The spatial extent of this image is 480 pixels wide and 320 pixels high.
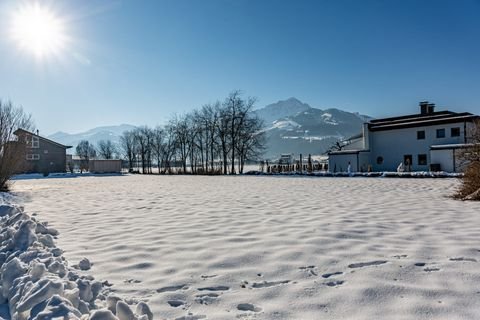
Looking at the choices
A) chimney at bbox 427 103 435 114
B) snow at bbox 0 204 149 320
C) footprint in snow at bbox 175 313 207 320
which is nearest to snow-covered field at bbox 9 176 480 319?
footprint in snow at bbox 175 313 207 320

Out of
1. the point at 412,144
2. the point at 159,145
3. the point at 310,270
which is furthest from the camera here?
the point at 159,145

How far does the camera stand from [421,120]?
3419 centimetres

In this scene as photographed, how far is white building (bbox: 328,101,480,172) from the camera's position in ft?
92.6

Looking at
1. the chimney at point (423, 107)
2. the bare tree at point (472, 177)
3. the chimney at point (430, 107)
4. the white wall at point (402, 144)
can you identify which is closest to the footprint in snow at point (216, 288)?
the bare tree at point (472, 177)

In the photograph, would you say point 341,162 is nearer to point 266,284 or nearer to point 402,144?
point 402,144

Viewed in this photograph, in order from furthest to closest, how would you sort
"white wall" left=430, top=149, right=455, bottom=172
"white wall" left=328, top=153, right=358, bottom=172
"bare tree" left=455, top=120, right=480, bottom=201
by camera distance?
"white wall" left=328, top=153, right=358, bottom=172 → "white wall" left=430, top=149, right=455, bottom=172 → "bare tree" left=455, top=120, right=480, bottom=201

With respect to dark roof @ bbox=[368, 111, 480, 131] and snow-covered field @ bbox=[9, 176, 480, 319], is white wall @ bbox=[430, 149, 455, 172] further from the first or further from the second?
snow-covered field @ bbox=[9, 176, 480, 319]

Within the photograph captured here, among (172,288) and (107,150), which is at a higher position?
(107,150)

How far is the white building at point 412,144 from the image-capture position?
2823 cm

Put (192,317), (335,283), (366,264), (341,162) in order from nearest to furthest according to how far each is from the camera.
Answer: (192,317) → (335,283) → (366,264) → (341,162)

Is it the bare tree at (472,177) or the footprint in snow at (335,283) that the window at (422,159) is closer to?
the bare tree at (472,177)

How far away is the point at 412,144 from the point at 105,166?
48343 mm

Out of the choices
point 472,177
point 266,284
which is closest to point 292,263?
point 266,284

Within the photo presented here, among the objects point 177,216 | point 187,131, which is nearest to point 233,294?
point 177,216
